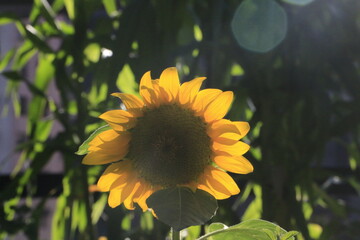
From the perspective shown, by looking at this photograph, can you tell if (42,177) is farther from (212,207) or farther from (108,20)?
(212,207)

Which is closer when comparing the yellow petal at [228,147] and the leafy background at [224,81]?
the yellow petal at [228,147]

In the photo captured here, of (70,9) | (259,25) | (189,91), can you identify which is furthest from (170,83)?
(70,9)

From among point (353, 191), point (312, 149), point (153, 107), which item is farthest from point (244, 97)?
point (153, 107)

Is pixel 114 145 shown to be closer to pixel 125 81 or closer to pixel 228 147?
pixel 228 147

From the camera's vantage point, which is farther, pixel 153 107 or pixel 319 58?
pixel 319 58

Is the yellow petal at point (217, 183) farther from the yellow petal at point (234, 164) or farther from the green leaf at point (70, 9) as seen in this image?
the green leaf at point (70, 9)

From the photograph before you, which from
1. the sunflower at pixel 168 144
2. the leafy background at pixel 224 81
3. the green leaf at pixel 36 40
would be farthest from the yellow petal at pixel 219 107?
the green leaf at pixel 36 40
